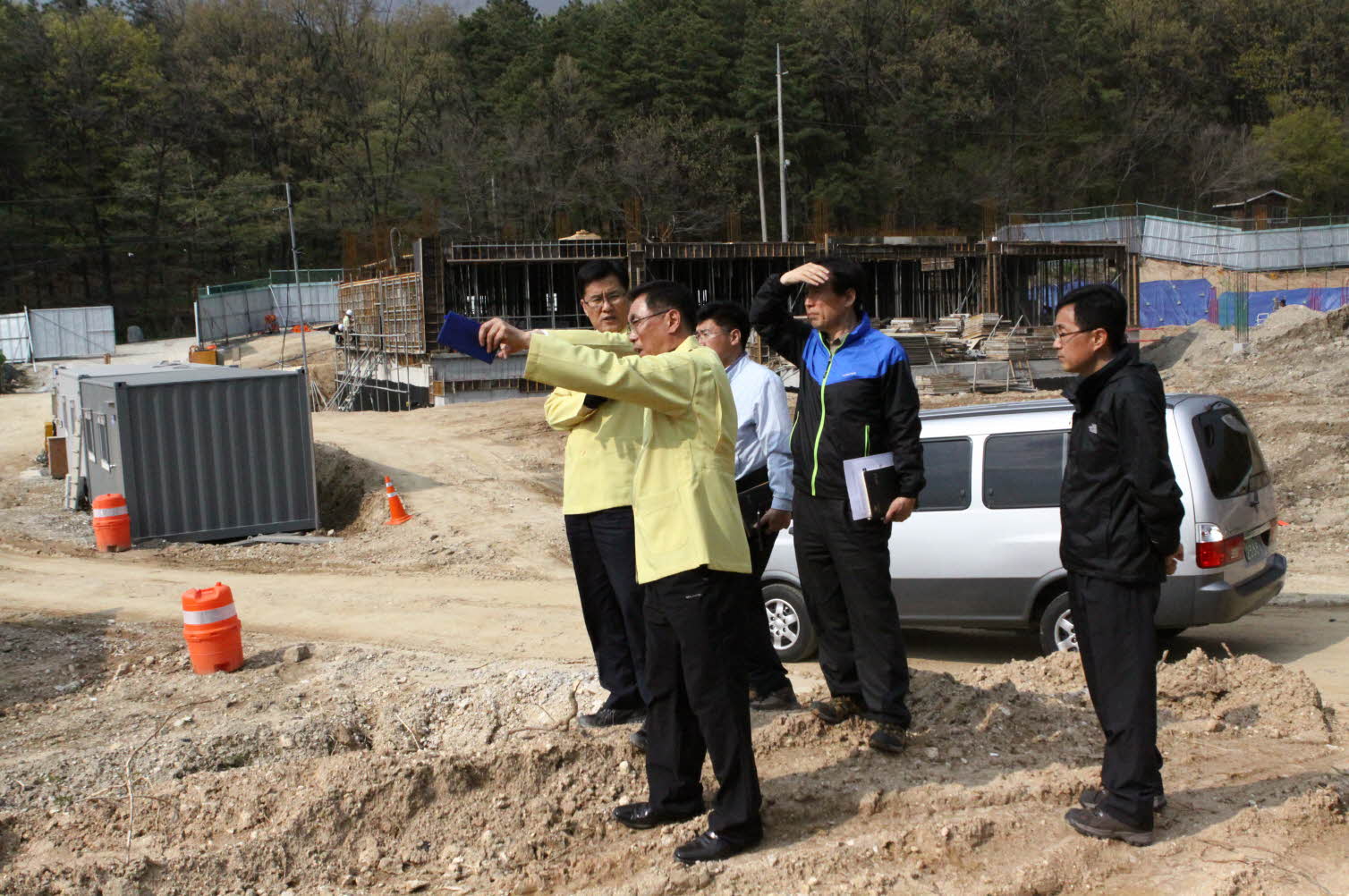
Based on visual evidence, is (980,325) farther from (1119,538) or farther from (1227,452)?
(1119,538)

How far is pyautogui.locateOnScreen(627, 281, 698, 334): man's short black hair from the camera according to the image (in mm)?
3955

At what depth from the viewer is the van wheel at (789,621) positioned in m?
7.55

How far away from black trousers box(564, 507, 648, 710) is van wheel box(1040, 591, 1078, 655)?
10.3 feet

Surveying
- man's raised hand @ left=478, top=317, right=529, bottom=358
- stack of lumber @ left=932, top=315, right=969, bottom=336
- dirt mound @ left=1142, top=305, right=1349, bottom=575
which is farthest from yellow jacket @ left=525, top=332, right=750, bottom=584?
stack of lumber @ left=932, top=315, right=969, bottom=336

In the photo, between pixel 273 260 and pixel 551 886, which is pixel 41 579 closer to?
pixel 551 886

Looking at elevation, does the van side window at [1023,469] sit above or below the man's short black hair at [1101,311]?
below

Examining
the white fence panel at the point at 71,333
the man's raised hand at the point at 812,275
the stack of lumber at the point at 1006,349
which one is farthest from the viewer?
the white fence panel at the point at 71,333

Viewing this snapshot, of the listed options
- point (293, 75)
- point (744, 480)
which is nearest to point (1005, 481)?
point (744, 480)

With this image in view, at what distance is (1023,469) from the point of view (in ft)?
23.8

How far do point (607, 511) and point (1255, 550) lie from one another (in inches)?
180

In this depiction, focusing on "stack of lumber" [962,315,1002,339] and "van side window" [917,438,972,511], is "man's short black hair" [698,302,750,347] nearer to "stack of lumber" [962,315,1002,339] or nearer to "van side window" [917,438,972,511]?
"van side window" [917,438,972,511]

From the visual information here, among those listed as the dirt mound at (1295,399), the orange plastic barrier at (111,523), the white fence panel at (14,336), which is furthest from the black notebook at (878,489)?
the white fence panel at (14,336)

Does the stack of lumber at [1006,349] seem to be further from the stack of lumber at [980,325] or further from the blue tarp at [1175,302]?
the blue tarp at [1175,302]

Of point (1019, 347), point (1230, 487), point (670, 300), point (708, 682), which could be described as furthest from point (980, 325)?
point (708, 682)
